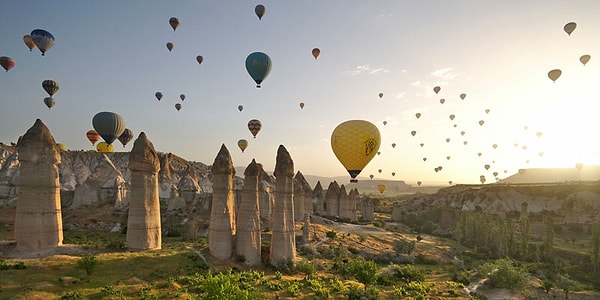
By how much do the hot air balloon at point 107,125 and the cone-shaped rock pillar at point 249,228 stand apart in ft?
175

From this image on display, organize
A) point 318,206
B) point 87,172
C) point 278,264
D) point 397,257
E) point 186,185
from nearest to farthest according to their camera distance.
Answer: point 278,264 < point 397,257 < point 186,185 < point 318,206 < point 87,172

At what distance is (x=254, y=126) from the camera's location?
61.9 metres

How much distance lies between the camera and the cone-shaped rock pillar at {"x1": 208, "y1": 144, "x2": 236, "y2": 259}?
3516 cm

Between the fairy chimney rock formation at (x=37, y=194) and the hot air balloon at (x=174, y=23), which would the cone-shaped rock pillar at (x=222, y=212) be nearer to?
the fairy chimney rock formation at (x=37, y=194)

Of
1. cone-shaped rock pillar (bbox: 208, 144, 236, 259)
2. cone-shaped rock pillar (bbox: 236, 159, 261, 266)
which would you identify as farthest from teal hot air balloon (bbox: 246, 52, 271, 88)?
cone-shaped rock pillar (bbox: 236, 159, 261, 266)

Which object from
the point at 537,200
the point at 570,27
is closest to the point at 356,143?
the point at 570,27

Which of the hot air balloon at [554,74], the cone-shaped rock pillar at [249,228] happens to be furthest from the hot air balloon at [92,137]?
the hot air balloon at [554,74]

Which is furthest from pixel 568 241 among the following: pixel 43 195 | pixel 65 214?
pixel 65 214

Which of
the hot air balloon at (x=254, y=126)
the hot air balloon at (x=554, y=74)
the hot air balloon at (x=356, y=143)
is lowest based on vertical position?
the hot air balloon at (x=356, y=143)

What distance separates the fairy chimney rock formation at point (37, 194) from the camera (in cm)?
2892

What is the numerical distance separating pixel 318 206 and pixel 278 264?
6210cm

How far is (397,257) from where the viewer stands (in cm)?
5481

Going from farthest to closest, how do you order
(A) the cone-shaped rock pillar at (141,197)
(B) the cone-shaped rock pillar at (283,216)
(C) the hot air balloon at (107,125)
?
(C) the hot air balloon at (107,125)
(B) the cone-shaped rock pillar at (283,216)
(A) the cone-shaped rock pillar at (141,197)

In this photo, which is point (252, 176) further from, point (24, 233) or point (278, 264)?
point (24, 233)
